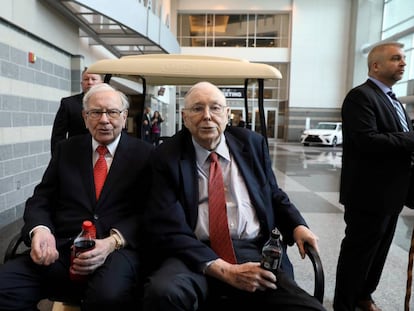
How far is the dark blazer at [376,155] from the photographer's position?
84.0 inches

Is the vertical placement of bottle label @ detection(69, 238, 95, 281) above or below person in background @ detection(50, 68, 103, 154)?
below

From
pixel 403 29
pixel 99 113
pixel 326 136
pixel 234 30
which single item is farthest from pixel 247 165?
pixel 234 30

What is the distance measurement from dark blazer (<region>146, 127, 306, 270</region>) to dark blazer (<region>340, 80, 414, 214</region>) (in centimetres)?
61

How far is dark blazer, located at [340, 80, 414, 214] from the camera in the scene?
213 centimetres

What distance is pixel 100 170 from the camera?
1937 millimetres

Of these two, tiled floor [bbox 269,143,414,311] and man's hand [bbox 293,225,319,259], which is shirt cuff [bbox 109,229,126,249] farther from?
tiled floor [bbox 269,143,414,311]

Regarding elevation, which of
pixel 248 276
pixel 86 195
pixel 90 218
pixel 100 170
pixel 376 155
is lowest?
pixel 248 276

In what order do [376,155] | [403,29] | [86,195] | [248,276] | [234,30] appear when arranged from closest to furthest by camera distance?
[248,276] → [86,195] → [376,155] → [403,29] → [234,30]

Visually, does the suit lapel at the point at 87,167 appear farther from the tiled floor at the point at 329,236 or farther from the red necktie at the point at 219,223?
the tiled floor at the point at 329,236

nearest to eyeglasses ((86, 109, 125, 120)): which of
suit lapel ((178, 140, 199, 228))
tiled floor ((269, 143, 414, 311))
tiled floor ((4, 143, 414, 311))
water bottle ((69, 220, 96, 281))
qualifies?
suit lapel ((178, 140, 199, 228))

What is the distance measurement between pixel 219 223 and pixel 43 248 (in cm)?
83

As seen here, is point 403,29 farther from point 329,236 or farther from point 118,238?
point 118,238

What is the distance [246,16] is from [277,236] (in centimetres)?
2332

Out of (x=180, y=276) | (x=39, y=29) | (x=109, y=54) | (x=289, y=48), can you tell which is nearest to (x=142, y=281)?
(x=180, y=276)
